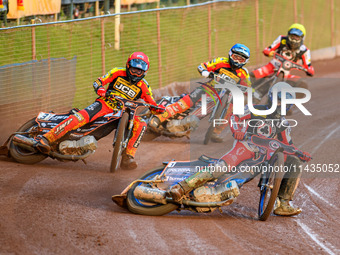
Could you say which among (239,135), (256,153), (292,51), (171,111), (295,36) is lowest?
(171,111)

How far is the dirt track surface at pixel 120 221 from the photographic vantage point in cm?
733

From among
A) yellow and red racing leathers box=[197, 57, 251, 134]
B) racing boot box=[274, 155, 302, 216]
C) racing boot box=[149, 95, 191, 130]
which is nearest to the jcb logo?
racing boot box=[149, 95, 191, 130]

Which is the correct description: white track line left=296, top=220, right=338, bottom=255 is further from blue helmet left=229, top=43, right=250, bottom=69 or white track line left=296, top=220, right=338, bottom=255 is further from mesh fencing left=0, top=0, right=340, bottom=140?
mesh fencing left=0, top=0, right=340, bottom=140

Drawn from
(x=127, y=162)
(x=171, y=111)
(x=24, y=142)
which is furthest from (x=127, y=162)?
(x=171, y=111)

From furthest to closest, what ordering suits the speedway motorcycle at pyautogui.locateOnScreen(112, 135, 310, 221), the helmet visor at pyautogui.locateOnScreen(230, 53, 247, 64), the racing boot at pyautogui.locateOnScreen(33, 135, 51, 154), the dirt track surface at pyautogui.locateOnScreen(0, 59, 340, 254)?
1. the helmet visor at pyautogui.locateOnScreen(230, 53, 247, 64)
2. the racing boot at pyautogui.locateOnScreen(33, 135, 51, 154)
3. the speedway motorcycle at pyautogui.locateOnScreen(112, 135, 310, 221)
4. the dirt track surface at pyautogui.locateOnScreen(0, 59, 340, 254)

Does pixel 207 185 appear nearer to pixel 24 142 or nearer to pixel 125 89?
pixel 125 89

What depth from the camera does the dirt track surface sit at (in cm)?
733

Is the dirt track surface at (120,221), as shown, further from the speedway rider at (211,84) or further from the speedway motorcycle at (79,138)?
the speedway rider at (211,84)

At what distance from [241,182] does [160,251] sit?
202 centimetres

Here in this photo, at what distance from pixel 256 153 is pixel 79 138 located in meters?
3.76

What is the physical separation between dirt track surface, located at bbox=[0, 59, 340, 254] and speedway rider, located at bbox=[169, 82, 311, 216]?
0.35 meters

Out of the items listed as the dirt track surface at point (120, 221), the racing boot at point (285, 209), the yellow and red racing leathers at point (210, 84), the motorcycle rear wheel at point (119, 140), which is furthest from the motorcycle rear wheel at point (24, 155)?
the racing boot at point (285, 209)

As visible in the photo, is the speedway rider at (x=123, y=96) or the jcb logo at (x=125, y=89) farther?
the jcb logo at (x=125, y=89)

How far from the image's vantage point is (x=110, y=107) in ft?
37.3
